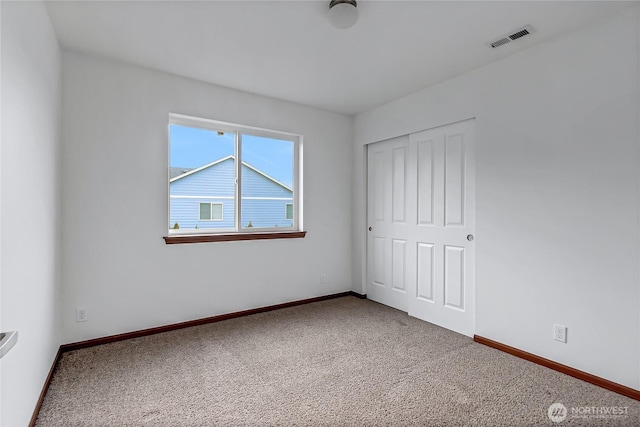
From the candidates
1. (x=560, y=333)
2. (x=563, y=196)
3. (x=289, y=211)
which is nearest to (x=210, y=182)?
(x=289, y=211)

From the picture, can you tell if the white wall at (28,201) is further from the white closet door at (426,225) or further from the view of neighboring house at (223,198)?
the white closet door at (426,225)

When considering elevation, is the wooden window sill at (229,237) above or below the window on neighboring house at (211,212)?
below

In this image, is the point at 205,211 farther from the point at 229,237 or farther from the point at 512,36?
the point at 512,36

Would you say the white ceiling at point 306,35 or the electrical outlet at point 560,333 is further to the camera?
the electrical outlet at point 560,333

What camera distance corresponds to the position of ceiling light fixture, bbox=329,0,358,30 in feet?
6.43

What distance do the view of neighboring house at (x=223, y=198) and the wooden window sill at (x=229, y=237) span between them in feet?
0.47

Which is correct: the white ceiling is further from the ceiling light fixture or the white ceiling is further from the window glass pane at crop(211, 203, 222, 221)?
the window glass pane at crop(211, 203, 222, 221)

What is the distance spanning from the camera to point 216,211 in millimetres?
3436

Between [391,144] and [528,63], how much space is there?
5.17 feet

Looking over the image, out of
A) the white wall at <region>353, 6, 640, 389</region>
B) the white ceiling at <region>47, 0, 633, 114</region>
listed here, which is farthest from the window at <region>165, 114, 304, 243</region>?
the white wall at <region>353, 6, 640, 389</region>

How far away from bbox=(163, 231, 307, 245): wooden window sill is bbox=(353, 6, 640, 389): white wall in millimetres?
1983

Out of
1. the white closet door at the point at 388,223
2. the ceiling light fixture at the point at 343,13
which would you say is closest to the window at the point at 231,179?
the white closet door at the point at 388,223

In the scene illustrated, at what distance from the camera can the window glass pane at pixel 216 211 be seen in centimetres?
341

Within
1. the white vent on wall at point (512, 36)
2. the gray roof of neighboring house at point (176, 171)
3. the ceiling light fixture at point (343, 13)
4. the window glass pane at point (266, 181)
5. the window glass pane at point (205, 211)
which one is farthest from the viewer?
the window glass pane at point (266, 181)
